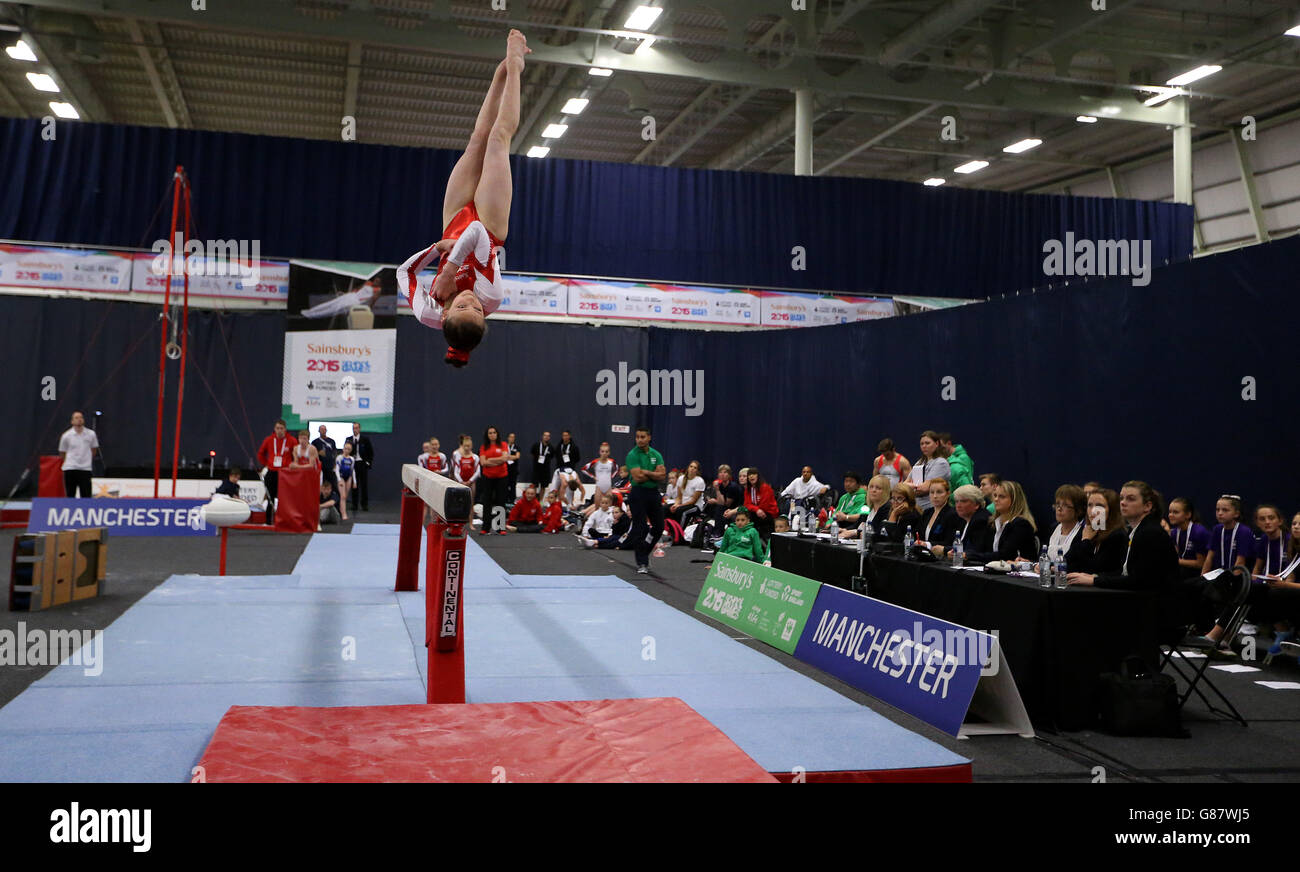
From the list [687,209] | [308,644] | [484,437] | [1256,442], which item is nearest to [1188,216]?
[687,209]

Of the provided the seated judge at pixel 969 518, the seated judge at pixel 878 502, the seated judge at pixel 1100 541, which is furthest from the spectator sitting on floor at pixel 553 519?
the seated judge at pixel 1100 541

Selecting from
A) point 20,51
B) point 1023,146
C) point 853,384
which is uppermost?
point 1023,146

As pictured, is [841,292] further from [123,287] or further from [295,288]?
[123,287]

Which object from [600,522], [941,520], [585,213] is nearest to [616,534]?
[600,522]

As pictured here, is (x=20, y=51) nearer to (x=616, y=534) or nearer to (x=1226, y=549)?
(x=616, y=534)

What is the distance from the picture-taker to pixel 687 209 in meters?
16.4

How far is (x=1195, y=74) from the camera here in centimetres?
1487

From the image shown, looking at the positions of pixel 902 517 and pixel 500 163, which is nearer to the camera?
pixel 500 163

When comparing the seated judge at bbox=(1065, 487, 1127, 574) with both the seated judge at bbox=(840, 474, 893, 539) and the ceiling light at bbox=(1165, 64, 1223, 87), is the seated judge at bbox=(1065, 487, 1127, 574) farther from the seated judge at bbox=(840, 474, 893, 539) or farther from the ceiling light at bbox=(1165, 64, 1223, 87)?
the ceiling light at bbox=(1165, 64, 1223, 87)

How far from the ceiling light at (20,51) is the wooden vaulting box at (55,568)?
12.1 m

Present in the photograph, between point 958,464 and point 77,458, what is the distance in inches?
420

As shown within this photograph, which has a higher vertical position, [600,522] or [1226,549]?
[1226,549]

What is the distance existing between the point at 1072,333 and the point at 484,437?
10623 mm
